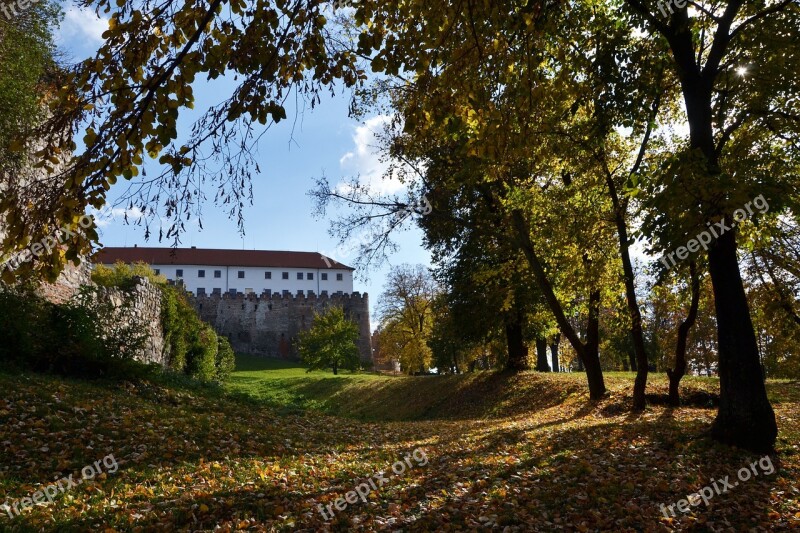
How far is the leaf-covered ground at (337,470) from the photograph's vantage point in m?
5.77

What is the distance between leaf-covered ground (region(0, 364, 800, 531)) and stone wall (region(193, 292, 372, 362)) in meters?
56.8

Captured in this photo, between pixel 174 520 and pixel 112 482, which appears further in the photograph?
pixel 112 482

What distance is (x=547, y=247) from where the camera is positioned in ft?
52.5

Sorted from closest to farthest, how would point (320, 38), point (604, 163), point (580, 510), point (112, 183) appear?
point (112, 183) → point (320, 38) → point (580, 510) → point (604, 163)

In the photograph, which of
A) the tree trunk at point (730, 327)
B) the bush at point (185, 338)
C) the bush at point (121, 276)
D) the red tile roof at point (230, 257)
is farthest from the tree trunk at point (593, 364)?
the red tile roof at point (230, 257)

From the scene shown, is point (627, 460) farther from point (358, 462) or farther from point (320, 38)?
point (320, 38)

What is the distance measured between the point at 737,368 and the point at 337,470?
624 cm

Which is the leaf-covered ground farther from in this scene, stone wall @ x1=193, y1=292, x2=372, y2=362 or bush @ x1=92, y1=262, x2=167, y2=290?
stone wall @ x1=193, y1=292, x2=372, y2=362

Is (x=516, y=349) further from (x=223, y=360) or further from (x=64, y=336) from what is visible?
(x=223, y=360)

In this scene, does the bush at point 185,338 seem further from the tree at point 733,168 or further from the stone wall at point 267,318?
the stone wall at point 267,318

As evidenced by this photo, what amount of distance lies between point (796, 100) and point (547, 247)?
721 centimetres

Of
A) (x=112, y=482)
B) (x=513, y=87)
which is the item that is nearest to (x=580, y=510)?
(x=513, y=87)

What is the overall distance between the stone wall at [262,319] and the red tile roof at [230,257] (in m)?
10.6

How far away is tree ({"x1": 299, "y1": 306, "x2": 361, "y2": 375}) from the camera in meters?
46.8
